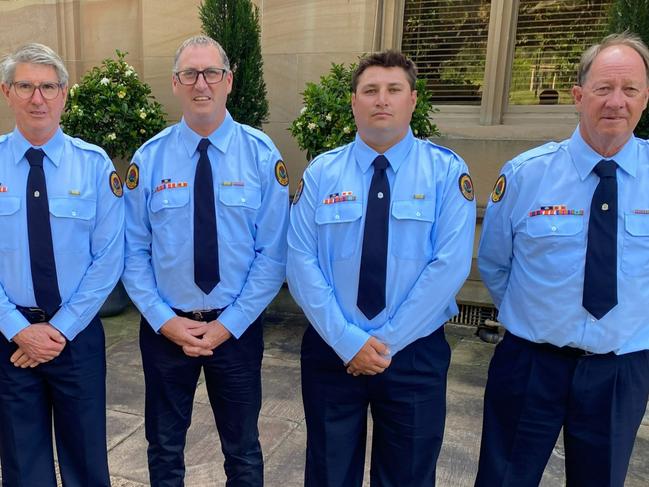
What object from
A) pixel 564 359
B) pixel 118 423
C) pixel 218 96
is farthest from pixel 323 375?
pixel 118 423

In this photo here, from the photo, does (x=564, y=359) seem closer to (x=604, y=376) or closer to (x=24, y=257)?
(x=604, y=376)

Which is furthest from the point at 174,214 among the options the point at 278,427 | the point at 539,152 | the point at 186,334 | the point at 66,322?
the point at 278,427

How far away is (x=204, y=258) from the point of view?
2.31 metres

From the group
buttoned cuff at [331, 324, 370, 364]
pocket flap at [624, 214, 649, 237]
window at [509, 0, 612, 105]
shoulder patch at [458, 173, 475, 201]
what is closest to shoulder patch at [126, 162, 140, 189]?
buttoned cuff at [331, 324, 370, 364]

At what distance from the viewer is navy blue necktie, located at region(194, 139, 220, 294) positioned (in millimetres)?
2309

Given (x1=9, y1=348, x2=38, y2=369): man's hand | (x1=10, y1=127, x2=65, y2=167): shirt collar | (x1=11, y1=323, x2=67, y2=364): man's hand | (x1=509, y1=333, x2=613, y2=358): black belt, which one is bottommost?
(x1=9, y1=348, x2=38, y2=369): man's hand

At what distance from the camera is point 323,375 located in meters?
2.17

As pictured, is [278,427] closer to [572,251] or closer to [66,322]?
[66,322]

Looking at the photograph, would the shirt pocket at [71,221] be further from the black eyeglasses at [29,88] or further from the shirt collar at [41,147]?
the black eyeglasses at [29,88]

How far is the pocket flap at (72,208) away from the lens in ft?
7.26

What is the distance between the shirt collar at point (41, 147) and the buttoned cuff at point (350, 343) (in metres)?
1.36

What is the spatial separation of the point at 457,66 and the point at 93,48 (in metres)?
3.98

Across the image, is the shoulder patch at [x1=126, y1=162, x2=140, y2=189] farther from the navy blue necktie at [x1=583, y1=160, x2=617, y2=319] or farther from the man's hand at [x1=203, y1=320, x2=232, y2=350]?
the navy blue necktie at [x1=583, y1=160, x2=617, y2=319]

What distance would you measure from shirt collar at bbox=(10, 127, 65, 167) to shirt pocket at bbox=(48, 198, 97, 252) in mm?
182
